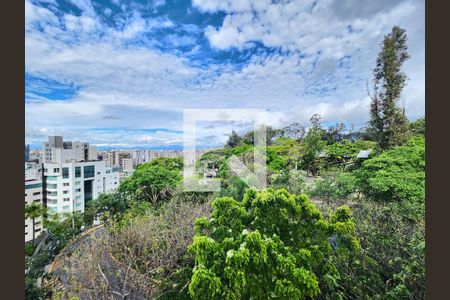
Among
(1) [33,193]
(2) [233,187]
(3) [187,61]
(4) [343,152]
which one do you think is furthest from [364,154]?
(1) [33,193]

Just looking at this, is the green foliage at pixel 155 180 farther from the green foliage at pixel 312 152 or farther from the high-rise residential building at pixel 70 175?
the green foliage at pixel 312 152

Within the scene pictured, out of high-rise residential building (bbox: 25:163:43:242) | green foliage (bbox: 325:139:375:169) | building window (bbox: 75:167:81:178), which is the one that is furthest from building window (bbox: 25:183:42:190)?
green foliage (bbox: 325:139:375:169)

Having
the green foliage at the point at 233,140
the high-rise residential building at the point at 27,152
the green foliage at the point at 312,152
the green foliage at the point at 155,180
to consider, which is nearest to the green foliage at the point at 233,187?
the green foliage at the point at 233,140

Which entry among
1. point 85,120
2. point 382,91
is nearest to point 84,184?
point 85,120

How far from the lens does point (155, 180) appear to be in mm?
4285

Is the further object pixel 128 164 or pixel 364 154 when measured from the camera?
pixel 364 154

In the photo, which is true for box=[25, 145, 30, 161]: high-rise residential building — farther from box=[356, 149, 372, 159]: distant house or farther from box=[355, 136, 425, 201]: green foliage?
box=[356, 149, 372, 159]: distant house

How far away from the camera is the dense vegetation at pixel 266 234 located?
1.85 metres

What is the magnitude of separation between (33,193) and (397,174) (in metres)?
4.59

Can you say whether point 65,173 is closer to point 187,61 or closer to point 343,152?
point 187,61

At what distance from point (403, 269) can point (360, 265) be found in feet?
1.19

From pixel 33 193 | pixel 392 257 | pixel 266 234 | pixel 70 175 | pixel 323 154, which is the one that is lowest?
pixel 392 257

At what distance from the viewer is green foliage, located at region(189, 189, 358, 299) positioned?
1.74 meters

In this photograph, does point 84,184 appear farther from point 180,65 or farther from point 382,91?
point 382,91
